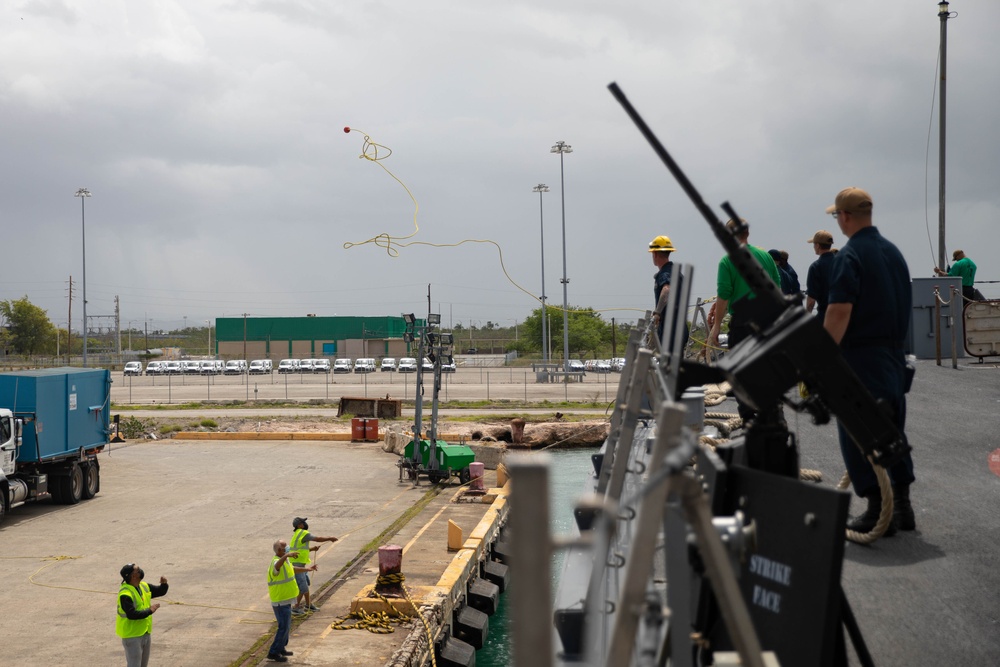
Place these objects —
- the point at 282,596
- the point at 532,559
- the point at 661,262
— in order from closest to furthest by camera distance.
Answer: the point at 532,559 → the point at 661,262 → the point at 282,596

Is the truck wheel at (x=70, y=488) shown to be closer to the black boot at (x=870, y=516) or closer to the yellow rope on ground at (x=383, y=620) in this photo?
the yellow rope on ground at (x=383, y=620)

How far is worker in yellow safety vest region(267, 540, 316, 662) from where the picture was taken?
12180mm

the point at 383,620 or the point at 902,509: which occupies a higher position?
the point at 902,509

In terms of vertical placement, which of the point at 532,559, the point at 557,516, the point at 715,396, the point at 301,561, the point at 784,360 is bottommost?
the point at 557,516

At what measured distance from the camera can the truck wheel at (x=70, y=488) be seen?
25.8 m

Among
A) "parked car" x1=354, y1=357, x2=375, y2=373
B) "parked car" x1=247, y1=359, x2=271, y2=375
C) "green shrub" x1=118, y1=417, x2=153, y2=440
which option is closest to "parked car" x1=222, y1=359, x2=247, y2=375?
"parked car" x1=247, y1=359, x2=271, y2=375

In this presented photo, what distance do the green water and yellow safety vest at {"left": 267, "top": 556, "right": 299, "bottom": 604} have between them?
367 centimetres

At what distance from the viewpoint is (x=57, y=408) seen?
25609 mm

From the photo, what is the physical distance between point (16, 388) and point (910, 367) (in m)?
24.7

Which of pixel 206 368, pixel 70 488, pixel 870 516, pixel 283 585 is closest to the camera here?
pixel 870 516

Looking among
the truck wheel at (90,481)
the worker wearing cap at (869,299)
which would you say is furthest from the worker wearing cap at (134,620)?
the truck wheel at (90,481)

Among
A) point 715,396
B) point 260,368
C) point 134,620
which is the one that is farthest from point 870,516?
point 260,368

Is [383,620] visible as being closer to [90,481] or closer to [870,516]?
[870,516]

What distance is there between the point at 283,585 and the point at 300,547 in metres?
1.61
